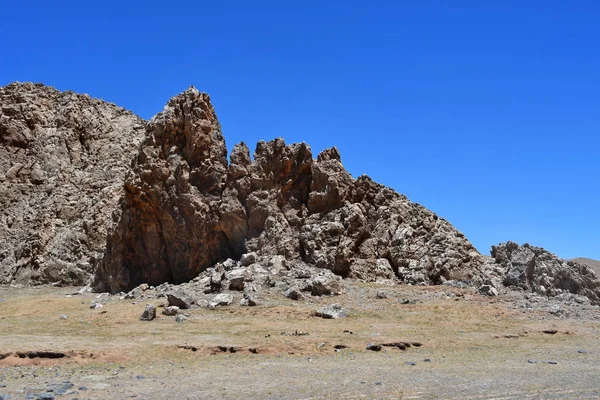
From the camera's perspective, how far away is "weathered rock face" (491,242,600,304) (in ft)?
102

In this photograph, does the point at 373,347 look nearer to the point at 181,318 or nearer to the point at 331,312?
the point at 331,312

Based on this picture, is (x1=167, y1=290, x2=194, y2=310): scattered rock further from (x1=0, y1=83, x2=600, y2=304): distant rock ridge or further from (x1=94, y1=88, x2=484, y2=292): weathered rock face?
(x1=94, y1=88, x2=484, y2=292): weathered rock face

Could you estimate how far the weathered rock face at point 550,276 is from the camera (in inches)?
1224

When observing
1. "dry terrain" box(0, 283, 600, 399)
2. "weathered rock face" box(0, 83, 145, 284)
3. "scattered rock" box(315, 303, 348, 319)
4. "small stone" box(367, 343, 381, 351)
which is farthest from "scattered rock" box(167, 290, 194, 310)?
"weathered rock face" box(0, 83, 145, 284)

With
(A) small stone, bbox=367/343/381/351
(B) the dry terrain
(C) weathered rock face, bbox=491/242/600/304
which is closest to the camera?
(B) the dry terrain

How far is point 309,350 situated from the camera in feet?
58.4

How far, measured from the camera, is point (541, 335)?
21.9 metres

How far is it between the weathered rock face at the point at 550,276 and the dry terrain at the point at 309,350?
8.39ft

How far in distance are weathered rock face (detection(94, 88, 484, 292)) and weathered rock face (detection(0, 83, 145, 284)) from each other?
30.5 ft

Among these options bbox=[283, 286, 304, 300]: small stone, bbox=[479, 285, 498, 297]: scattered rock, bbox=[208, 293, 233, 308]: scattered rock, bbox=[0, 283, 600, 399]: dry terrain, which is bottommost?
bbox=[0, 283, 600, 399]: dry terrain

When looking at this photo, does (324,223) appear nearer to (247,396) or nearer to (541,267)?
(541,267)

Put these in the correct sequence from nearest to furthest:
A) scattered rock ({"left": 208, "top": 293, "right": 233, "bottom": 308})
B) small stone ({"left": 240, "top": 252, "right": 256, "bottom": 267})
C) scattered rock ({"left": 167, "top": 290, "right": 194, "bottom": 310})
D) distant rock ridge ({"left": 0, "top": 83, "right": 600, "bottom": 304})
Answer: scattered rock ({"left": 167, "top": 290, "right": 194, "bottom": 310}), scattered rock ({"left": 208, "top": 293, "right": 233, "bottom": 308}), distant rock ridge ({"left": 0, "top": 83, "right": 600, "bottom": 304}), small stone ({"left": 240, "top": 252, "right": 256, "bottom": 267})

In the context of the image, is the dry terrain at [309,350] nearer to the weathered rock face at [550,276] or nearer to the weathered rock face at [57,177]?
the weathered rock face at [550,276]

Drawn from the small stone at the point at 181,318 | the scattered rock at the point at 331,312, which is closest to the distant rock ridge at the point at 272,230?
the scattered rock at the point at 331,312
